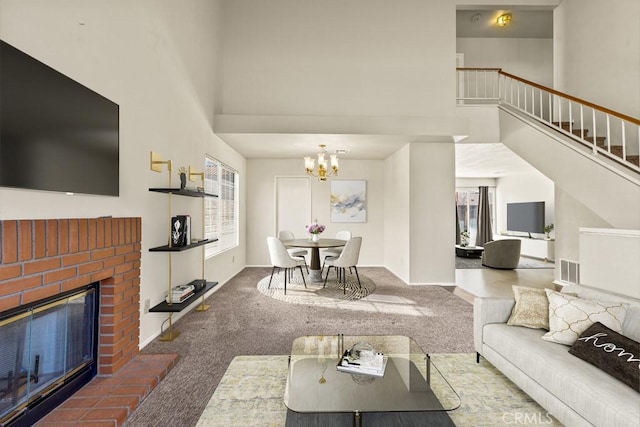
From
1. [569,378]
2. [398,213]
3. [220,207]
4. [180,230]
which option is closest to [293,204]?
[220,207]

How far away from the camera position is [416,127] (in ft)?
14.8

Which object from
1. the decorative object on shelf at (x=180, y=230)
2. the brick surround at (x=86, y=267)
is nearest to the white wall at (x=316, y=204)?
the decorative object on shelf at (x=180, y=230)

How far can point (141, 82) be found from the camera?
2.61 meters

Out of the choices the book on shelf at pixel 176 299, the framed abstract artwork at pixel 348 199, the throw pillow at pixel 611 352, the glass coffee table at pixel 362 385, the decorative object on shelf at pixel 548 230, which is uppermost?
the framed abstract artwork at pixel 348 199

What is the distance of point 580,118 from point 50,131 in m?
6.48

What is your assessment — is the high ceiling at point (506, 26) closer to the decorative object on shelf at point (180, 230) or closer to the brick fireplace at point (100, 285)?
Result: the decorative object on shelf at point (180, 230)

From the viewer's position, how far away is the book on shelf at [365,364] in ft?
5.85

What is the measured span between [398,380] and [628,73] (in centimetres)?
532

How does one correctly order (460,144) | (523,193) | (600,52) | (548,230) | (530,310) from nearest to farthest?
(530,310) → (600,52) → (460,144) → (548,230) → (523,193)

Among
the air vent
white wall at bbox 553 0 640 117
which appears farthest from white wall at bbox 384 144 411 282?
white wall at bbox 553 0 640 117

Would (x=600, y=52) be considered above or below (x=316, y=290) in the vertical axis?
above

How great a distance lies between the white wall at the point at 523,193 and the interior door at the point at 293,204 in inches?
258

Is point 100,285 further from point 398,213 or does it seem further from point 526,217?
point 526,217

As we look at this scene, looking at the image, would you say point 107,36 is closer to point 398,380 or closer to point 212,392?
point 212,392
